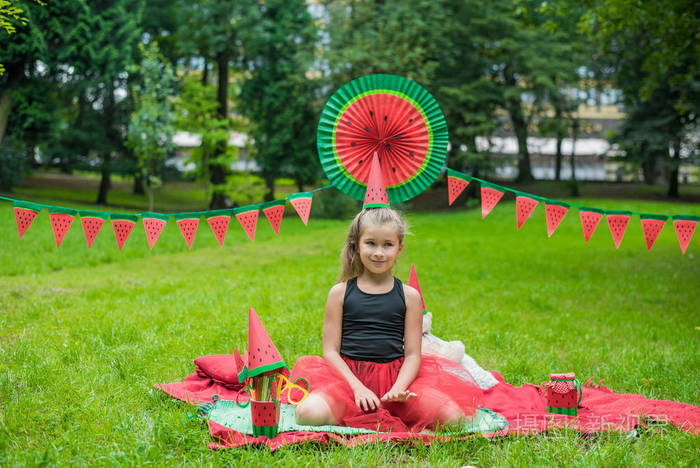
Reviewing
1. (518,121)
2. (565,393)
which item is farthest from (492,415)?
(518,121)

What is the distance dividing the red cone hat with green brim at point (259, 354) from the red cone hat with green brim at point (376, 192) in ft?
3.92

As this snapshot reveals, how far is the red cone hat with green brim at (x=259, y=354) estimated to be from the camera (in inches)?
127

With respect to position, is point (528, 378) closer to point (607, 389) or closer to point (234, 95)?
point (607, 389)

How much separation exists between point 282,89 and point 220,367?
2199cm

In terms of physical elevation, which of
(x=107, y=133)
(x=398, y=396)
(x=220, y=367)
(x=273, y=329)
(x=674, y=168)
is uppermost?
(x=107, y=133)

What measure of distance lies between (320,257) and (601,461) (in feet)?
30.8

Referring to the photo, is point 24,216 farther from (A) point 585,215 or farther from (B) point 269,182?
(B) point 269,182

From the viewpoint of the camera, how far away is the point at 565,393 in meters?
3.84

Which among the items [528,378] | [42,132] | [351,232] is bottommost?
[528,378]

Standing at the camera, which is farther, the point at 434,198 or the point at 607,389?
the point at 434,198

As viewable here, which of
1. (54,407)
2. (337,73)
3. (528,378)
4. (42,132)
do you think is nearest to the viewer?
(54,407)

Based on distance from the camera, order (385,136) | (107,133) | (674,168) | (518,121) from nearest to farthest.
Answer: (385,136), (674,168), (107,133), (518,121)

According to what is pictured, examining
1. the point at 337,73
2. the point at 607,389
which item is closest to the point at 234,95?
the point at 337,73

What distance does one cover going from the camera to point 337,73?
79.2ft
